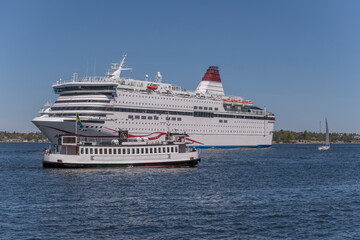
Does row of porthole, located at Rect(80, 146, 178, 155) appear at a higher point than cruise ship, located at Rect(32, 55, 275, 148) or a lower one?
lower

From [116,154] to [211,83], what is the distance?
65242mm

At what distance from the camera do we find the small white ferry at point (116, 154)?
50531mm

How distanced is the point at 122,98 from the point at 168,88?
15410mm

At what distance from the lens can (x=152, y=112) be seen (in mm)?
90125

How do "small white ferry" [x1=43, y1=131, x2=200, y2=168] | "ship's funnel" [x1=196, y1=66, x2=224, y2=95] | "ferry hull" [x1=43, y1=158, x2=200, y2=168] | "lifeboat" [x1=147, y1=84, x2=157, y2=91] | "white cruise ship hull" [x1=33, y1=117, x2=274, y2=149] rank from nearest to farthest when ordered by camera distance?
"ferry hull" [x1=43, y1=158, x2=200, y2=168], "small white ferry" [x1=43, y1=131, x2=200, y2=168], "white cruise ship hull" [x1=33, y1=117, x2=274, y2=149], "lifeboat" [x1=147, y1=84, x2=157, y2=91], "ship's funnel" [x1=196, y1=66, x2=224, y2=95]

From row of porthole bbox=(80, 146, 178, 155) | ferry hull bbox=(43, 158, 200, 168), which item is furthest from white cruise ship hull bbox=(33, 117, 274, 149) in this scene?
row of porthole bbox=(80, 146, 178, 155)

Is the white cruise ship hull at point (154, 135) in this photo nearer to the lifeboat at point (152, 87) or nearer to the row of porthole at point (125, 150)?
the row of porthole at point (125, 150)

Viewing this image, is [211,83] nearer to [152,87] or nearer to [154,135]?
[152,87]

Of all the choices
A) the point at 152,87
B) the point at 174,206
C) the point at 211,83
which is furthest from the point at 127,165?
the point at 211,83

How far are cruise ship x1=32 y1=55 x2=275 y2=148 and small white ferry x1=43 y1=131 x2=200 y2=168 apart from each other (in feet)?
31.3

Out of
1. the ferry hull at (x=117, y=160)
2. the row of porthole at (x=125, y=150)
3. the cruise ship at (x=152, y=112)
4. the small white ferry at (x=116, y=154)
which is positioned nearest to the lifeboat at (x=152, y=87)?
the cruise ship at (x=152, y=112)

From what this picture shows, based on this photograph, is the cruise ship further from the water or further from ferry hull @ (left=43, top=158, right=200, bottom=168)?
the water

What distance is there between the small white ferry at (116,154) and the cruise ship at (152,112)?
9.53m

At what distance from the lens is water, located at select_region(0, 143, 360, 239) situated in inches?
951
